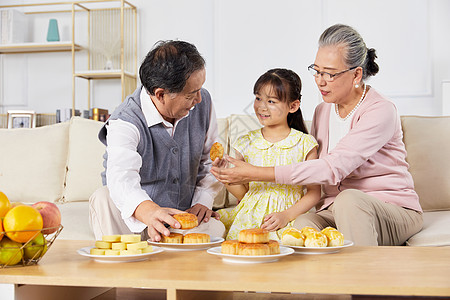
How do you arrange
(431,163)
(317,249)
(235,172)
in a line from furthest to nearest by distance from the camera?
(431,163) → (235,172) → (317,249)

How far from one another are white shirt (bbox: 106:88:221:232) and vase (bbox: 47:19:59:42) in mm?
3070

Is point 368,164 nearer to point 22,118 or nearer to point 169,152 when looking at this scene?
point 169,152

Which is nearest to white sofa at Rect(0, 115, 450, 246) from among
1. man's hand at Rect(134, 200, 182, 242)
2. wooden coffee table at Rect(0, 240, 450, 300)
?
man's hand at Rect(134, 200, 182, 242)

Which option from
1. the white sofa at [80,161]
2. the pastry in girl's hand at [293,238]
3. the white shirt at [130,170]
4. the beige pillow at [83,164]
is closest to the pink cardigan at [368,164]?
the white shirt at [130,170]

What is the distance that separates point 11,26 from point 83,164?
2.50m

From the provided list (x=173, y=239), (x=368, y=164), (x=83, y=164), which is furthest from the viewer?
(x=83, y=164)

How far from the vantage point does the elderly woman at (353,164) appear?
6.37ft

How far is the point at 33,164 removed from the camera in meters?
2.91

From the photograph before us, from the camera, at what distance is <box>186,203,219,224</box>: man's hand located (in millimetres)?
2014

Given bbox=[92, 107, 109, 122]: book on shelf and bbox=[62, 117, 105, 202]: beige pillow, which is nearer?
bbox=[62, 117, 105, 202]: beige pillow

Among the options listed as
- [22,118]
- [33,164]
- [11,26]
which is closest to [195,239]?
[33,164]

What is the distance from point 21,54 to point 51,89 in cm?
45

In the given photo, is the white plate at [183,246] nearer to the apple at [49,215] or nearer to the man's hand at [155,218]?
the man's hand at [155,218]

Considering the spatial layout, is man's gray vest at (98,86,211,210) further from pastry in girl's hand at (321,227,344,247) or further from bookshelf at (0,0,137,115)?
bookshelf at (0,0,137,115)
